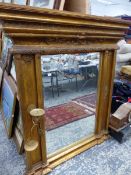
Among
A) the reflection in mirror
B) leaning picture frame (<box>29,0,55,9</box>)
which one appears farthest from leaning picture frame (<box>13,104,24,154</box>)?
leaning picture frame (<box>29,0,55,9</box>)

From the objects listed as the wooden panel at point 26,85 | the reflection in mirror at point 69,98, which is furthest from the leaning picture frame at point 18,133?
the wooden panel at point 26,85

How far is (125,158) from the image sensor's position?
1.56 metres

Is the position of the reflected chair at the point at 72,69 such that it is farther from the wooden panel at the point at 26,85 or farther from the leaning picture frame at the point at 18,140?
the leaning picture frame at the point at 18,140

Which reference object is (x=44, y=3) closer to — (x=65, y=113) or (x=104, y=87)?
(x=104, y=87)

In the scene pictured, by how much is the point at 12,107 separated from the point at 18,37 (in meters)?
0.90

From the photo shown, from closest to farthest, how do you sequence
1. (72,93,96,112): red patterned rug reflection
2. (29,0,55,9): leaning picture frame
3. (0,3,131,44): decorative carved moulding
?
(0,3,131,44): decorative carved moulding, (29,0,55,9): leaning picture frame, (72,93,96,112): red patterned rug reflection

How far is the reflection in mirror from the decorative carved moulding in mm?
259

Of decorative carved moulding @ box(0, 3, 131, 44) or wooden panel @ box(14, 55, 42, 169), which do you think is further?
wooden panel @ box(14, 55, 42, 169)

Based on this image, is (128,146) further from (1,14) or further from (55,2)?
(1,14)

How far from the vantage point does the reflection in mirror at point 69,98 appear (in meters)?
1.52

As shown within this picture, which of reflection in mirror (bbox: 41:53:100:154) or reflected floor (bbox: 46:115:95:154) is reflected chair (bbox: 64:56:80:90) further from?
reflected floor (bbox: 46:115:95:154)

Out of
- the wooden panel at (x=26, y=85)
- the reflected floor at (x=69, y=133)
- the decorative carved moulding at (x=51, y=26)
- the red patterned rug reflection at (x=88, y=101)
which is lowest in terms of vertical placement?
the reflected floor at (x=69, y=133)

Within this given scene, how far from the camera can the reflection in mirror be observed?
1524 mm

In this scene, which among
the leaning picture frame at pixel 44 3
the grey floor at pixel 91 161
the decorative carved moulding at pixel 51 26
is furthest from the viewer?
the grey floor at pixel 91 161
